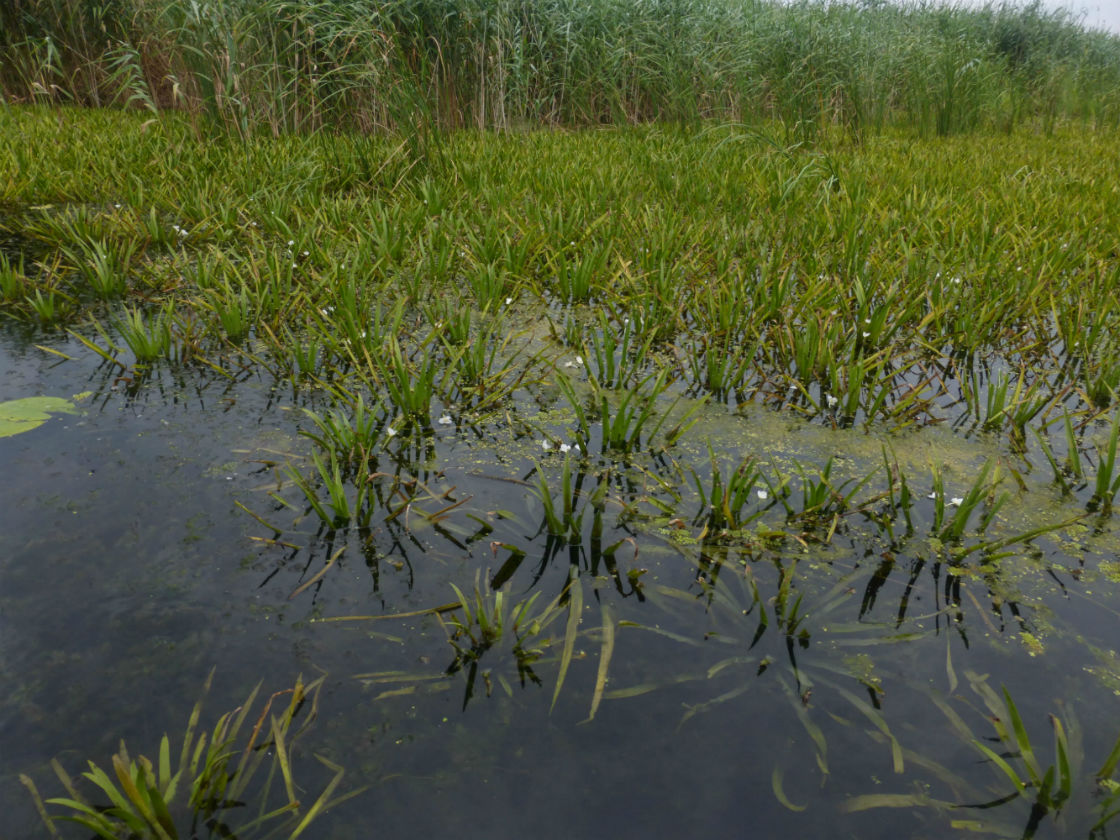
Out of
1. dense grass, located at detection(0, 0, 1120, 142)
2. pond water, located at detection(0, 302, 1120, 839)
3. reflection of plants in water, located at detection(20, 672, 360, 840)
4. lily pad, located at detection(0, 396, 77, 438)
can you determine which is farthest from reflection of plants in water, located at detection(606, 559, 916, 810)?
dense grass, located at detection(0, 0, 1120, 142)

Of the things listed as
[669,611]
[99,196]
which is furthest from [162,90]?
[669,611]

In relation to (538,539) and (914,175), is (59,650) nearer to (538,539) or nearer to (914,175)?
(538,539)

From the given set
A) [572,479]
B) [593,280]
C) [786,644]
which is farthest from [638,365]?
[786,644]

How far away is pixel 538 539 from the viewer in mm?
1814

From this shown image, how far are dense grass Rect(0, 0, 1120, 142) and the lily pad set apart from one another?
300 cm

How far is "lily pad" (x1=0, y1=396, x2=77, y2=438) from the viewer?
7.13 ft

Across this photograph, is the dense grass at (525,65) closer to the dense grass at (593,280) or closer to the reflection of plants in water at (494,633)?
the dense grass at (593,280)

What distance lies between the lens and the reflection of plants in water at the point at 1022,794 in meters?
1.17

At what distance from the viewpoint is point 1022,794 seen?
1.21 meters

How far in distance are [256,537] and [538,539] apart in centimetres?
62

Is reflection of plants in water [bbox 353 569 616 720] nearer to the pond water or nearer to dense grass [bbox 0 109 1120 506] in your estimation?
the pond water

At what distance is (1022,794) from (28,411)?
2489mm

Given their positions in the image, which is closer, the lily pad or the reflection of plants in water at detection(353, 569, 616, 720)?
the reflection of plants in water at detection(353, 569, 616, 720)

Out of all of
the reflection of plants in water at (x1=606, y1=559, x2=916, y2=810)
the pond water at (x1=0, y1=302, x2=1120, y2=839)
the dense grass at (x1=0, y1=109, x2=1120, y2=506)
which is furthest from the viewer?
the dense grass at (x1=0, y1=109, x2=1120, y2=506)
